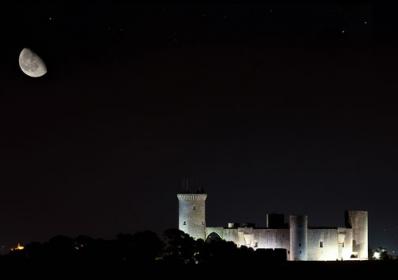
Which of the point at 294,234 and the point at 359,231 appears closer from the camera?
the point at 294,234

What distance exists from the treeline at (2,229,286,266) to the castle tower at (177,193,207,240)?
3.78 ft

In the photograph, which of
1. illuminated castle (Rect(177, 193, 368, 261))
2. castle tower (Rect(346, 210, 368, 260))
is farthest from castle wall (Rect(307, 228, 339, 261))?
castle tower (Rect(346, 210, 368, 260))

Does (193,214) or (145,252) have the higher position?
(193,214)

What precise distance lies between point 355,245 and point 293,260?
4516mm

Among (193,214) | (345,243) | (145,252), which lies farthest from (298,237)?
(145,252)

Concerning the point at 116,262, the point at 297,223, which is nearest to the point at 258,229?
the point at 297,223

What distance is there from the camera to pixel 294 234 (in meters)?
122

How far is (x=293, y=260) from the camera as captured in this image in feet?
398

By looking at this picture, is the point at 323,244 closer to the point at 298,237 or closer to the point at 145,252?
the point at 298,237

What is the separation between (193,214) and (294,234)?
6018 mm

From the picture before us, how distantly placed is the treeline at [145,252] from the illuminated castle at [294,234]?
1168 mm

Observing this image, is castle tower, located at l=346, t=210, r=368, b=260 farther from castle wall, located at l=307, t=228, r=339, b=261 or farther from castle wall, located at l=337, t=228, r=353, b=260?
castle wall, located at l=307, t=228, r=339, b=261

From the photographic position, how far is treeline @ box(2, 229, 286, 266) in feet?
382

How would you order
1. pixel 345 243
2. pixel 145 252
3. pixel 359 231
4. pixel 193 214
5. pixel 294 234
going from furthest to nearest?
pixel 359 231, pixel 193 214, pixel 345 243, pixel 294 234, pixel 145 252
